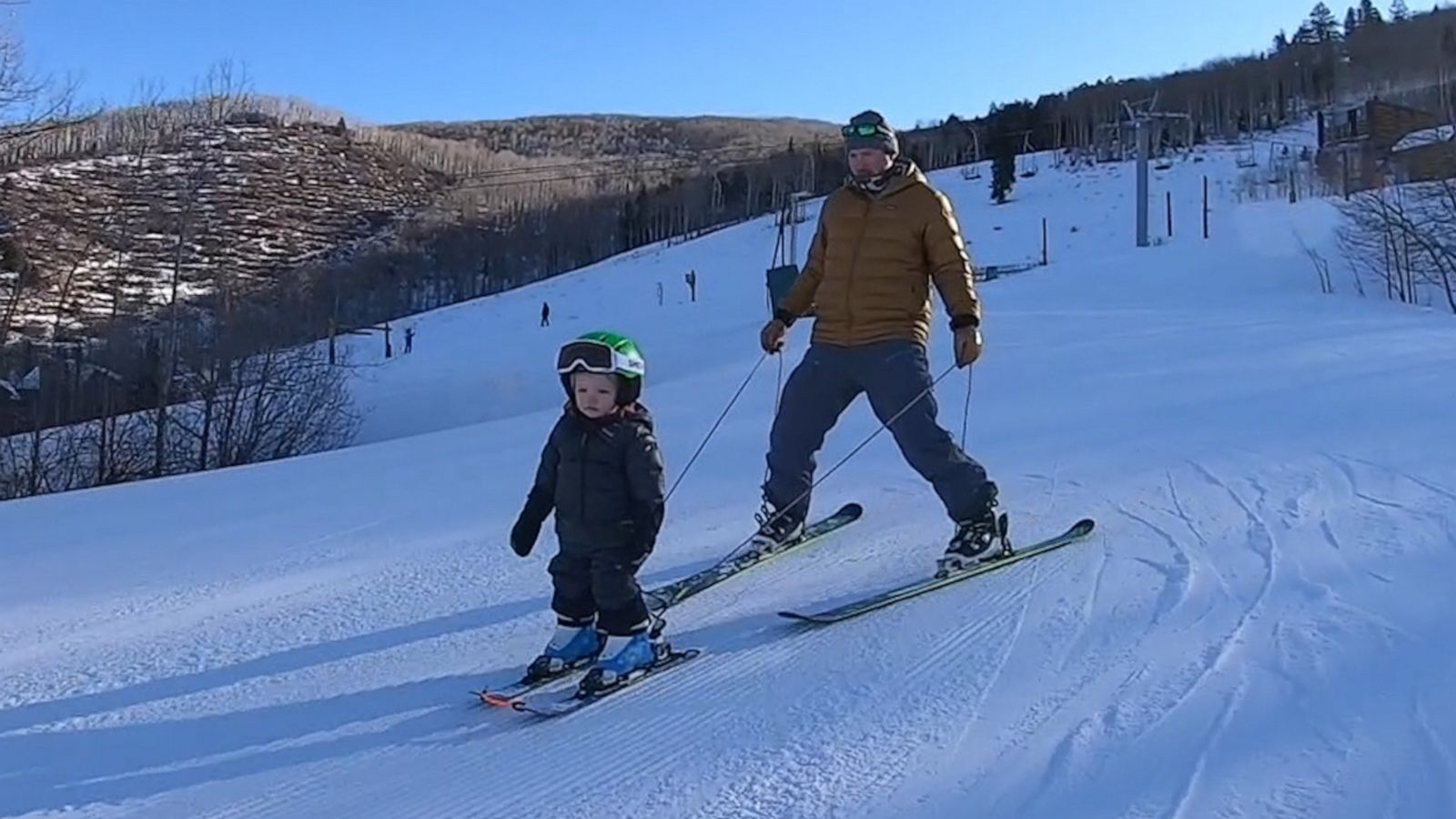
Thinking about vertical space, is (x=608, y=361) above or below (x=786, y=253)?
below

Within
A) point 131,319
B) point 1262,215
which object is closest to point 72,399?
point 131,319

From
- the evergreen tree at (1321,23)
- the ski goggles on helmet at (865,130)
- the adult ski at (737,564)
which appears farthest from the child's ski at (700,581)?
the evergreen tree at (1321,23)

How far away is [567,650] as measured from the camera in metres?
3.36

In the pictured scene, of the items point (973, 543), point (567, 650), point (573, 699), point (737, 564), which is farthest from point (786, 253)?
point (573, 699)

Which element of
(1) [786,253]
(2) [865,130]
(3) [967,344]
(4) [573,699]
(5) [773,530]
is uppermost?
(1) [786,253]

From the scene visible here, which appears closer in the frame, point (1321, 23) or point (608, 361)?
point (608, 361)

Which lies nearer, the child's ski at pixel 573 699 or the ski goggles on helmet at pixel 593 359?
the child's ski at pixel 573 699

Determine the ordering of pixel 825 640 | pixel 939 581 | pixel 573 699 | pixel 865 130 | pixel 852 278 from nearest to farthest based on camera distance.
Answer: pixel 573 699 < pixel 825 640 < pixel 939 581 < pixel 865 130 < pixel 852 278

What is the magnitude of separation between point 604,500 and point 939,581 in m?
→ 1.32

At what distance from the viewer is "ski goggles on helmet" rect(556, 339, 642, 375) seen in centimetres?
322

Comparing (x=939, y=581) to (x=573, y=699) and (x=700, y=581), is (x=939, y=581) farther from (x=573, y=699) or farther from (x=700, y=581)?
(x=573, y=699)

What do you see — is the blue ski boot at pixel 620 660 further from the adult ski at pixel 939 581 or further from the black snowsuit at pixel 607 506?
the adult ski at pixel 939 581

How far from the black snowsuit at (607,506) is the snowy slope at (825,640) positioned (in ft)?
0.91

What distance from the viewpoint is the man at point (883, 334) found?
167 inches
